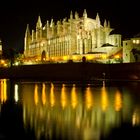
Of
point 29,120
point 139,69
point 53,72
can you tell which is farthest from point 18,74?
point 29,120

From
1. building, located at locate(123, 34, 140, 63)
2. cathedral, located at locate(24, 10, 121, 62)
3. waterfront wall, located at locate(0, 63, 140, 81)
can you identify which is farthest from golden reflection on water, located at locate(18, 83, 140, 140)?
cathedral, located at locate(24, 10, 121, 62)

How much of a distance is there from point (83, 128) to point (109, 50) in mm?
63943

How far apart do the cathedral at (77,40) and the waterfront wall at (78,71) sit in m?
11.0

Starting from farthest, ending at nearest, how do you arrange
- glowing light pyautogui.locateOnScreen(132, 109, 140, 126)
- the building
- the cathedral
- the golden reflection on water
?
1. the cathedral
2. the building
3. glowing light pyautogui.locateOnScreen(132, 109, 140, 126)
4. the golden reflection on water

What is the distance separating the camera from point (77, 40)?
91.8m

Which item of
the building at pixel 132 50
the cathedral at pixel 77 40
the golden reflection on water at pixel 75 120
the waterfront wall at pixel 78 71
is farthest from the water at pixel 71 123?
the cathedral at pixel 77 40

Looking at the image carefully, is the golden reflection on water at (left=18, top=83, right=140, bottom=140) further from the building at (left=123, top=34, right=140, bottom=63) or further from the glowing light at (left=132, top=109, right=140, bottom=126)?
the building at (left=123, top=34, right=140, bottom=63)

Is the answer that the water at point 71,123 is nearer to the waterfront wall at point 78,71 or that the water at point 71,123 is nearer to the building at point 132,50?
the waterfront wall at point 78,71

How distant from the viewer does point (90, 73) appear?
62000mm

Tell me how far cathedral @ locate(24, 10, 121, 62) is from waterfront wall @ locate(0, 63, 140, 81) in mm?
11049

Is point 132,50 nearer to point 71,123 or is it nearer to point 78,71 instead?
point 78,71

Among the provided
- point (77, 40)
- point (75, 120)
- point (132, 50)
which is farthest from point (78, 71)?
point (75, 120)

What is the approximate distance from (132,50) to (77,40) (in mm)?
27962

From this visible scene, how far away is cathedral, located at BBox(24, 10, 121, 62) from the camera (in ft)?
266
